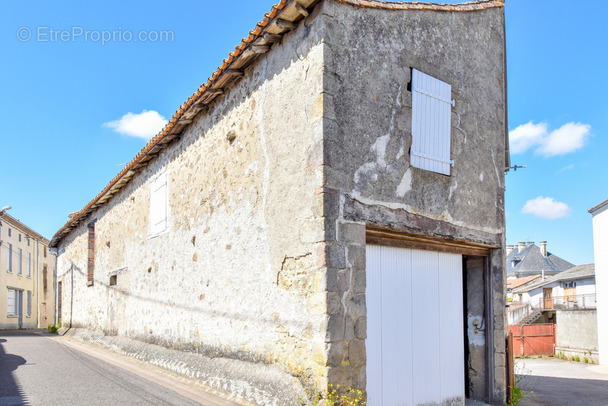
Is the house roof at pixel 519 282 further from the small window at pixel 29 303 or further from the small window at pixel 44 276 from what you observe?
the small window at pixel 29 303


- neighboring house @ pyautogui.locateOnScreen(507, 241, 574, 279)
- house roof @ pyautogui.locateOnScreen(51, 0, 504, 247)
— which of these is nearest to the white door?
house roof @ pyautogui.locateOnScreen(51, 0, 504, 247)

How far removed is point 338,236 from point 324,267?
35cm

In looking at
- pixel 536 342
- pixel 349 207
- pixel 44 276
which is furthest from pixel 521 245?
pixel 349 207

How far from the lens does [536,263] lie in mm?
48844

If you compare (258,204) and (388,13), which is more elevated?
(388,13)

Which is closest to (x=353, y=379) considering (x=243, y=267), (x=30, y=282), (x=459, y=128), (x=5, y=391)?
(x=243, y=267)

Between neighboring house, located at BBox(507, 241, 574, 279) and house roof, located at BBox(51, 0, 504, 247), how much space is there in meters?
46.2

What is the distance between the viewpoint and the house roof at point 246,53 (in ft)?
17.1

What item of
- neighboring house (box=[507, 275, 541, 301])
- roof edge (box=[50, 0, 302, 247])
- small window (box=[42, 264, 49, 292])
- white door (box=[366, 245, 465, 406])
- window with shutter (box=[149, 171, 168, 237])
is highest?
roof edge (box=[50, 0, 302, 247])

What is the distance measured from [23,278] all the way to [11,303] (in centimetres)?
197

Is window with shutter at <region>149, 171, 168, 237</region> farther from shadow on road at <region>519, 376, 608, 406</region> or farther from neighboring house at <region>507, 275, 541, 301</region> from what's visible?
neighboring house at <region>507, 275, 541, 301</region>

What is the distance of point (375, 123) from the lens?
17.5 ft

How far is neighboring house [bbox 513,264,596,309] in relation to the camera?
29.8m

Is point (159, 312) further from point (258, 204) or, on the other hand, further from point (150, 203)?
point (258, 204)
